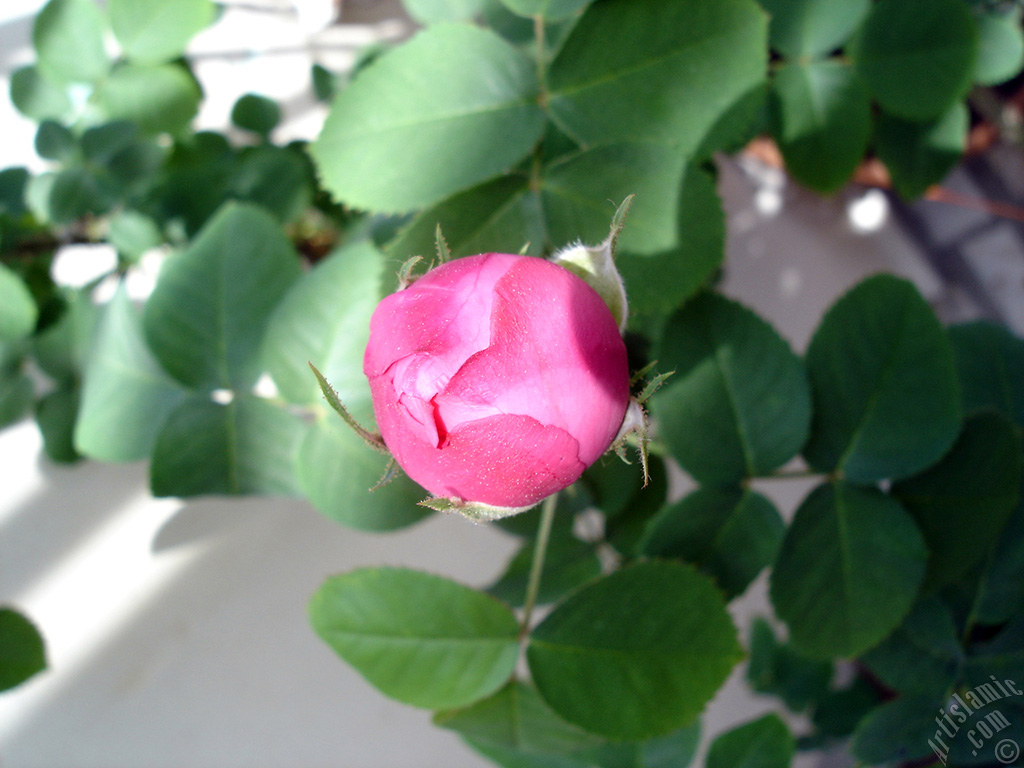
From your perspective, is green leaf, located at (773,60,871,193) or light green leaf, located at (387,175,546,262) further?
green leaf, located at (773,60,871,193)

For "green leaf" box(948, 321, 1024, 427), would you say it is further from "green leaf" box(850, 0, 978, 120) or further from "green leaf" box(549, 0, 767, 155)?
"green leaf" box(549, 0, 767, 155)

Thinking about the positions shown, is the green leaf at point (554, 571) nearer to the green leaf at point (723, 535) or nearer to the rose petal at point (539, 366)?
the green leaf at point (723, 535)

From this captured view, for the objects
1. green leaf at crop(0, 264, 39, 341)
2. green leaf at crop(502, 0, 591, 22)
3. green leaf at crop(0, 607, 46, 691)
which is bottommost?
green leaf at crop(0, 607, 46, 691)

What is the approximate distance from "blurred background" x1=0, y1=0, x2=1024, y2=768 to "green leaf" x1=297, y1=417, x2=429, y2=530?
0.36 meters

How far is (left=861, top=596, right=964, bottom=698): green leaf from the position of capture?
0.49 m

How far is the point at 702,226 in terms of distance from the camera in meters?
0.35

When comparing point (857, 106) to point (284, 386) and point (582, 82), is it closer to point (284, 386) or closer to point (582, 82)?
point (582, 82)

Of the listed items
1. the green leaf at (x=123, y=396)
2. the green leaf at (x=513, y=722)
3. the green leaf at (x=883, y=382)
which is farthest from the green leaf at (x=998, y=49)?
the green leaf at (x=123, y=396)

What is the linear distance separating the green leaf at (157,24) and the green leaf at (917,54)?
52cm

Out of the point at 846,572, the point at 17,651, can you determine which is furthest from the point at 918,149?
the point at 17,651

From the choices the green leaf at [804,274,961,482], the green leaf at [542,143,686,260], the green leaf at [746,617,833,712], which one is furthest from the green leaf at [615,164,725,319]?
the green leaf at [746,617,833,712]

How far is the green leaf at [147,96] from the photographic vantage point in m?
0.57

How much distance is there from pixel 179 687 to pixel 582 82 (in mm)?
713

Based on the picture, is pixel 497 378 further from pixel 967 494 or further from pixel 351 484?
pixel 967 494
